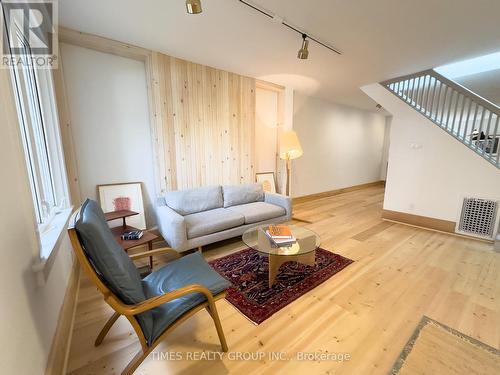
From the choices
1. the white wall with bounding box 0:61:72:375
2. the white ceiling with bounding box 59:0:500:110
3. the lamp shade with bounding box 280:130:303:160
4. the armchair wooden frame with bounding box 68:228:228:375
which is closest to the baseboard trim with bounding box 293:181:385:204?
the lamp shade with bounding box 280:130:303:160

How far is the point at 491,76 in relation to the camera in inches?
135

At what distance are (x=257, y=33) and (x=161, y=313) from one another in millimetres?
2644

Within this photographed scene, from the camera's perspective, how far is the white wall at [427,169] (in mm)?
2996

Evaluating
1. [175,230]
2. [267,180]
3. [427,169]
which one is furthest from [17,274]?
[427,169]

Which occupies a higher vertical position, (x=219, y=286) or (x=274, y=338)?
(x=219, y=286)

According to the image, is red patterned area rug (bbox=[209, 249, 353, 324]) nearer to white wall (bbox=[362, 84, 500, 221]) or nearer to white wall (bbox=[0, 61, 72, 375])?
white wall (bbox=[0, 61, 72, 375])

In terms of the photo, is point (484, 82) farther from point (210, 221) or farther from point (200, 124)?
point (210, 221)

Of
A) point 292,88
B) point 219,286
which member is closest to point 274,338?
point 219,286

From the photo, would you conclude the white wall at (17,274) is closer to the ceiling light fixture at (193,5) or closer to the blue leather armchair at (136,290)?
the blue leather armchair at (136,290)

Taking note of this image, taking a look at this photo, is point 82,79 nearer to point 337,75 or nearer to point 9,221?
point 9,221

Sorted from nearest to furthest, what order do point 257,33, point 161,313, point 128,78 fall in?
point 161,313, point 257,33, point 128,78

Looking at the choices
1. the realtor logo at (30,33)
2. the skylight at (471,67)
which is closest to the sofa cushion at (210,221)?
the realtor logo at (30,33)

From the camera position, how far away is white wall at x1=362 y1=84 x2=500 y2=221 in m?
3.00

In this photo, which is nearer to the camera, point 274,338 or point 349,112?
point 274,338
